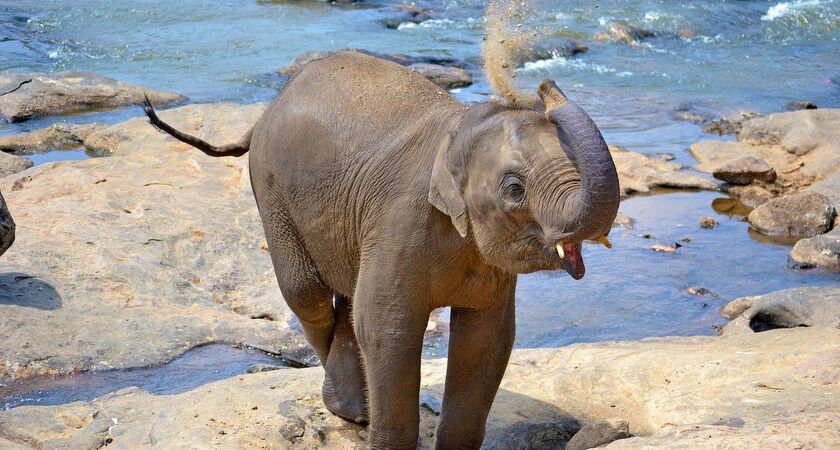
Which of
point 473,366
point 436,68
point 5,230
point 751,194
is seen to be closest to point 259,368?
point 5,230

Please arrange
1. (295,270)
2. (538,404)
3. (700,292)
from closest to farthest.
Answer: (295,270) < (538,404) < (700,292)

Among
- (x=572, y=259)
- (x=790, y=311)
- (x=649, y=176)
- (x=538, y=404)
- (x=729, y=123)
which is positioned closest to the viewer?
(x=572, y=259)

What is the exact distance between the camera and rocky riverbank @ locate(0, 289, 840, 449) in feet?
18.6

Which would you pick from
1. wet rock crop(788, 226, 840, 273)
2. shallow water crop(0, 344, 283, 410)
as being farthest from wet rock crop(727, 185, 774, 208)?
shallow water crop(0, 344, 283, 410)

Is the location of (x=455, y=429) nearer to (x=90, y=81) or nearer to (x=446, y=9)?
(x=90, y=81)

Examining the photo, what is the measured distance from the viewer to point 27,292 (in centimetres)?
817

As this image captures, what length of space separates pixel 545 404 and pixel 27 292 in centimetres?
410

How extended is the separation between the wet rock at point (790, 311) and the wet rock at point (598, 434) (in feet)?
9.03

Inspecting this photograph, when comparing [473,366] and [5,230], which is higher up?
[473,366]

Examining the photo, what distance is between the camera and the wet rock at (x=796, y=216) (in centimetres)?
1130

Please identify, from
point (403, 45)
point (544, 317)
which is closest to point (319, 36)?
point (403, 45)

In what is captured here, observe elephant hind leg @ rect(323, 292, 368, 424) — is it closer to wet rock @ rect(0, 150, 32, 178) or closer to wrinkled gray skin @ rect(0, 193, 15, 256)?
wrinkled gray skin @ rect(0, 193, 15, 256)

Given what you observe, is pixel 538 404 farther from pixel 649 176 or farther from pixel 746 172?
pixel 746 172

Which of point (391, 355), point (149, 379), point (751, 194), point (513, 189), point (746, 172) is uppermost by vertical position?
point (513, 189)
